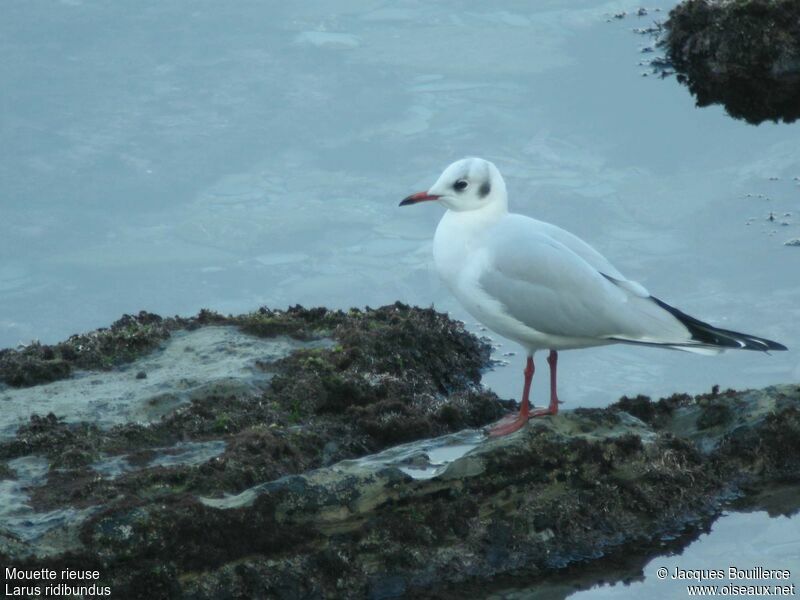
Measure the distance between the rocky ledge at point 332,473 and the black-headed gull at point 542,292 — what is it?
43cm

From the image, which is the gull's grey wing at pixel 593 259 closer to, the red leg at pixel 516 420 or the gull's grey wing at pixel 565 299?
the gull's grey wing at pixel 565 299

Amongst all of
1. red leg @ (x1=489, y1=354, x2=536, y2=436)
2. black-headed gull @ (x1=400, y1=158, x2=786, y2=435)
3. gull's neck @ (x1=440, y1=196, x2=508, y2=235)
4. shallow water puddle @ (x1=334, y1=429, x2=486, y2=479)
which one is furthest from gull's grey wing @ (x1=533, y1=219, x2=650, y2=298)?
shallow water puddle @ (x1=334, y1=429, x2=486, y2=479)

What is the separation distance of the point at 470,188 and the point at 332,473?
5.63ft

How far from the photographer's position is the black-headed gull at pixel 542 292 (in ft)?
22.4

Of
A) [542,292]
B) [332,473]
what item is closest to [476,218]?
[542,292]

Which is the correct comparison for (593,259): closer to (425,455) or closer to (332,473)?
(425,455)

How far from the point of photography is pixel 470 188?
279 inches

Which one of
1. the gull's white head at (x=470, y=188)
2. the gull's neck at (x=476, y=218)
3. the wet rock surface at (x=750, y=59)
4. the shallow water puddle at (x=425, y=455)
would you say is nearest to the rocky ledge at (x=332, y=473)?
the shallow water puddle at (x=425, y=455)

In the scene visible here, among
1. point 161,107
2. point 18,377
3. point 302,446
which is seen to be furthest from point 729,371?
point 161,107

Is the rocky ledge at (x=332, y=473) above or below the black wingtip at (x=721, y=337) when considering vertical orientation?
below

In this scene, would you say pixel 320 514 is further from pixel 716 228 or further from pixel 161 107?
pixel 161 107

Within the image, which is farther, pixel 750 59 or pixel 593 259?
pixel 750 59

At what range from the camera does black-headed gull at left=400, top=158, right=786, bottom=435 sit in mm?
6840

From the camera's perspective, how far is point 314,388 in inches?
294
